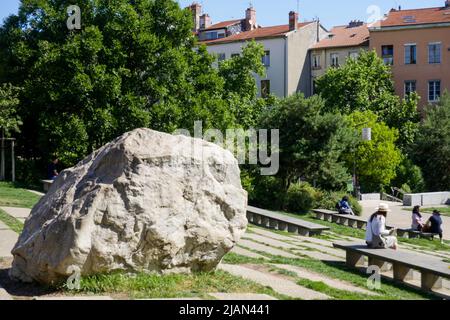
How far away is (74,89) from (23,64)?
4438 millimetres

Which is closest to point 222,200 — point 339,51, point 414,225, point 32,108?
point 414,225

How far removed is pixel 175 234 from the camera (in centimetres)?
974

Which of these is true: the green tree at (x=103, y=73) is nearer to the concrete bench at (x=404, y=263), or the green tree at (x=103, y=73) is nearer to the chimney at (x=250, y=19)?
the concrete bench at (x=404, y=263)

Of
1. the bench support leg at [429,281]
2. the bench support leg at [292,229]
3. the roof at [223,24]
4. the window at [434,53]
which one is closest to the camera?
the bench support leg at [429,281]

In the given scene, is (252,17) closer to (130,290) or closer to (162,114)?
(162,114)

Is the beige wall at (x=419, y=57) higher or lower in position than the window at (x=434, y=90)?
higher

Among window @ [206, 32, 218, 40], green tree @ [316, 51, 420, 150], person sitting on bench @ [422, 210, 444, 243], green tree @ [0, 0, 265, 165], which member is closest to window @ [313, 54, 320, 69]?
green tree @ [316, 51, 420, 150]

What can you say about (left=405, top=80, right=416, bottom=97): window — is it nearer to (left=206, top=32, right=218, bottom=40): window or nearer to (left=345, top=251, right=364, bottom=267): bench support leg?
(left=206, top=32, right=218, bottom=40): window

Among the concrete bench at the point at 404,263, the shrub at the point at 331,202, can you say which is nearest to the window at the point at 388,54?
the shrub at the point at 331,202

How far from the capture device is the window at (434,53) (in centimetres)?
5662

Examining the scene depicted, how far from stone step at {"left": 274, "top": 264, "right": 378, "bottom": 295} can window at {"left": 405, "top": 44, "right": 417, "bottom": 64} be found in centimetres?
4833

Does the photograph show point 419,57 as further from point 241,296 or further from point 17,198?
point 241,296

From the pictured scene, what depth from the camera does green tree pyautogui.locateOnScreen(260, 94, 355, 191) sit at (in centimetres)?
3388

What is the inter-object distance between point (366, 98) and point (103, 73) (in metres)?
29.8
